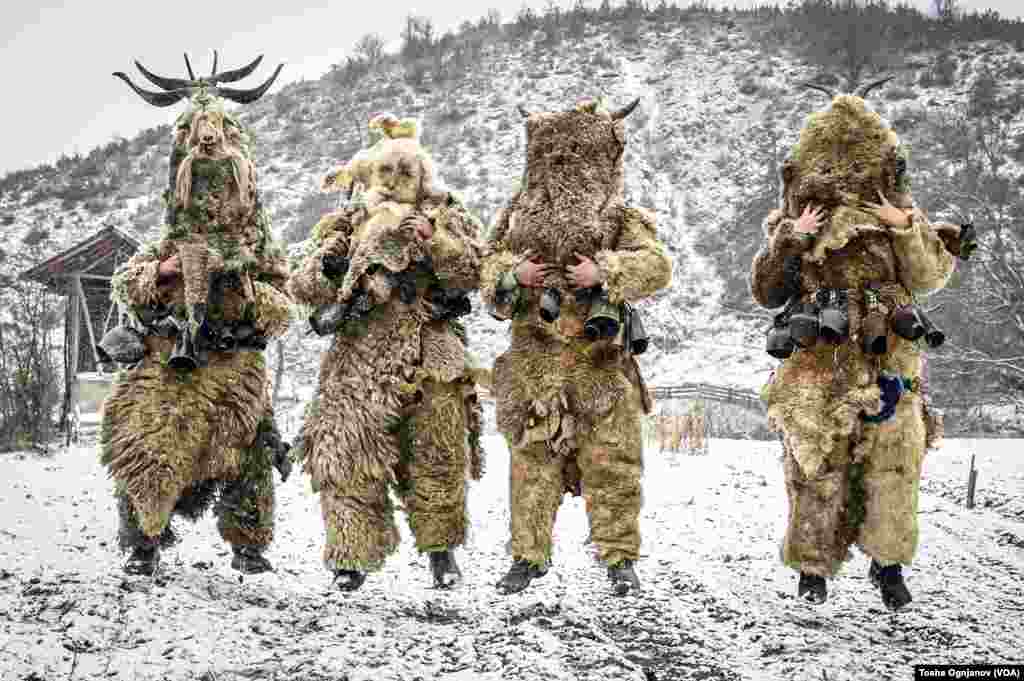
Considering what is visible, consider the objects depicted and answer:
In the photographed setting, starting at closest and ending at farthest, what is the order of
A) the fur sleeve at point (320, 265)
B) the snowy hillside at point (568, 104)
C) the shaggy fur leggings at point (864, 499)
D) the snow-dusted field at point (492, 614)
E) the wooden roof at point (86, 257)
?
the snow-dusted field at point (492, 614)
the shaggy fur leggings at point (864, 499)
the fur sleeve at point (320, 265)
the wooden roof at point (86, 257)
the snowy hillside at point (568, 104)

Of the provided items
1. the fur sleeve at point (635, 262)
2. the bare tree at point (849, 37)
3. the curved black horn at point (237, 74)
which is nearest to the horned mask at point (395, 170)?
the curved black horn at point (237, 74)

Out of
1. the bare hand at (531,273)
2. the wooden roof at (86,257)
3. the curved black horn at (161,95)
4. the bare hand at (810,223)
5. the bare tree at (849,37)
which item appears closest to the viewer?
the bare hand at (810,223)

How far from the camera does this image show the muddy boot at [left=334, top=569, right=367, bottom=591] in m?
3.62

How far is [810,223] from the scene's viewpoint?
147 inches

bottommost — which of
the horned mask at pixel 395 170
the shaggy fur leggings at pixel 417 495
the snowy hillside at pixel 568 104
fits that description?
the shaggy fur leggings at pixel 417 495

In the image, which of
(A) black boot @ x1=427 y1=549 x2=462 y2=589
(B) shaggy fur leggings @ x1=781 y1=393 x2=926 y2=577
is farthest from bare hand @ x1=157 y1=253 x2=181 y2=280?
(B) shaggy fur leggings @ x1=781 y1=393 x2=926 y2=577

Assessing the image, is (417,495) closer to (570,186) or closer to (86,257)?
(570,186)

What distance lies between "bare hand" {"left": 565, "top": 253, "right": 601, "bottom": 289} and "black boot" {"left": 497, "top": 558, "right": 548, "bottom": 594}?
1.37 m

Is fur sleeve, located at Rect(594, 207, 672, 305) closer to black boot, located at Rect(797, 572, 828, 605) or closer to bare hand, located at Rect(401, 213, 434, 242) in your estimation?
bare hand, located at Rect(401, 213, 434, 242)

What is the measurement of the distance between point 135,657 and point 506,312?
215 cm

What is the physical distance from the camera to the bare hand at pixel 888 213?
3.62 m

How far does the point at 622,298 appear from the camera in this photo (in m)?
3.77

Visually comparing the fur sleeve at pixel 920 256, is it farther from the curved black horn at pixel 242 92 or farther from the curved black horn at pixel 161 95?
the curved black horn at pixel 161 95

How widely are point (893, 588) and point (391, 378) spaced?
2.54m
